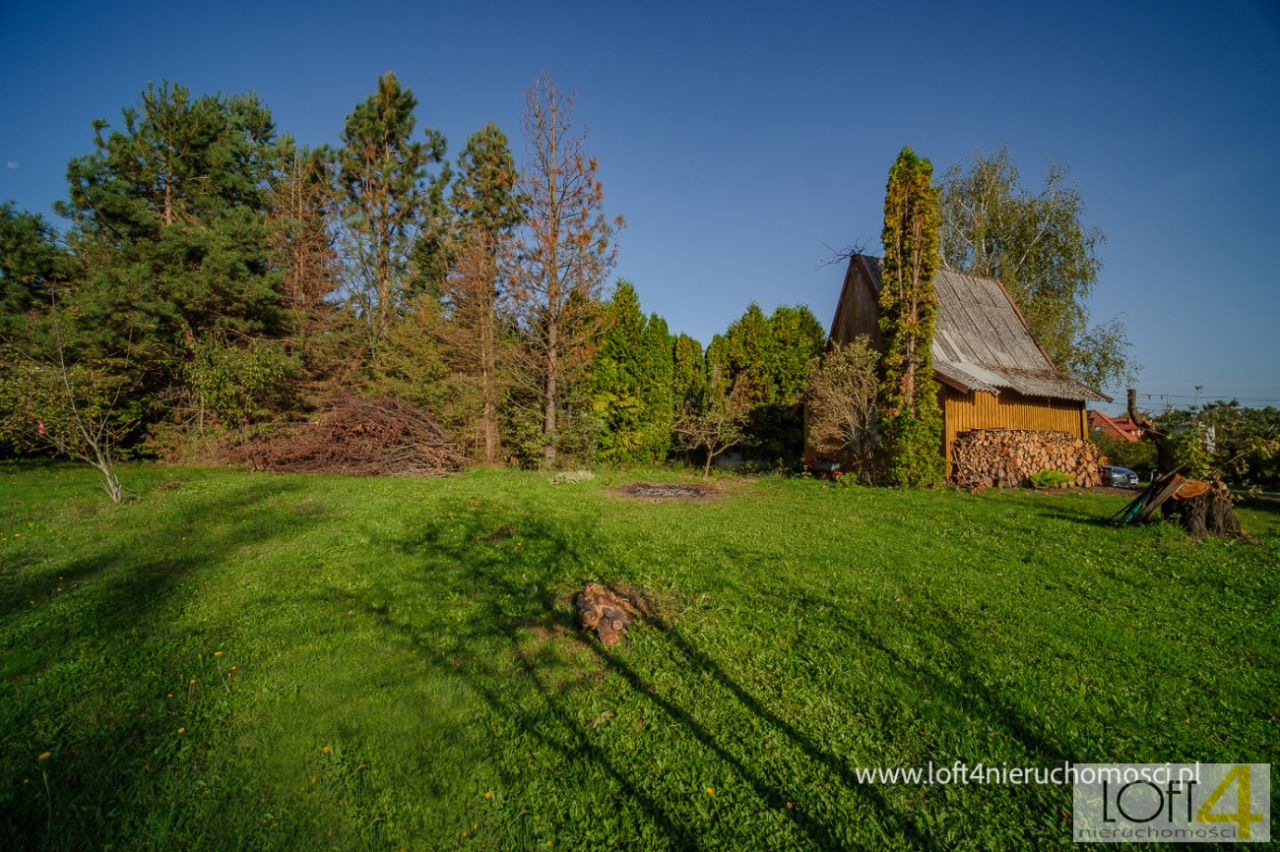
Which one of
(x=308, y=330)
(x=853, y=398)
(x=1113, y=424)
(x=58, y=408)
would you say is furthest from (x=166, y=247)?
(x=1113, y=424)

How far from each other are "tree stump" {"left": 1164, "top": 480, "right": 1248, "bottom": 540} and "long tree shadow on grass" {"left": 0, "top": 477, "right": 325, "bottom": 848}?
10.3 m

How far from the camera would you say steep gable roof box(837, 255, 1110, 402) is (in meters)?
14.6

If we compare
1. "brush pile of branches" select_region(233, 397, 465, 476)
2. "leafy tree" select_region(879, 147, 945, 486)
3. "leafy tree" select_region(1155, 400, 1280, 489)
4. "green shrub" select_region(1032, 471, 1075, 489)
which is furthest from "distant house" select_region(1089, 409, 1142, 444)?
"brush pile of branches" select_region(233, 397, 465, 476)

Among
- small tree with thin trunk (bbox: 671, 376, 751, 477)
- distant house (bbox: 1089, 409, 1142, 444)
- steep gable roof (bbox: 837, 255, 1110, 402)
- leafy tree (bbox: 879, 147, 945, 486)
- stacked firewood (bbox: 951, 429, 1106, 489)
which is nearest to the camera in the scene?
leafy tree (bbox: 879, 147, 945, 486)

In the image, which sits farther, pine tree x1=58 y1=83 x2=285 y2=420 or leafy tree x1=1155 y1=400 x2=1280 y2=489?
pine tree x1=58 y1=83 x2=285 y2=420

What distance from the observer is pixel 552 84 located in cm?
1546

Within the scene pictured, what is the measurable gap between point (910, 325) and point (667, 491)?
762cm

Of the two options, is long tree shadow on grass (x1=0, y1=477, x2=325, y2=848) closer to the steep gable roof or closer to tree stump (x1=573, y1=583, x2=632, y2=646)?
tree stump (x1=573, y1=583, x2=632, y2=646)

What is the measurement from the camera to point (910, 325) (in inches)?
504

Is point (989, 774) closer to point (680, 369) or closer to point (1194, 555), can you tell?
point (1194, 555)

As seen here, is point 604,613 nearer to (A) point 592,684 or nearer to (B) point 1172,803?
(A) point 592,684

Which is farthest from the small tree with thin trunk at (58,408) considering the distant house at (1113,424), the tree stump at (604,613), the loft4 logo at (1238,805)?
the distant house at (1113,424)

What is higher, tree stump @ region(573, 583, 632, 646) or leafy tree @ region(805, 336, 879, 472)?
leafy tree @ region(805, 336, 879, 472)

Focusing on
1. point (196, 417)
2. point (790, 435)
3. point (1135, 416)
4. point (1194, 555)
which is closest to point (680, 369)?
point (790, 435)
